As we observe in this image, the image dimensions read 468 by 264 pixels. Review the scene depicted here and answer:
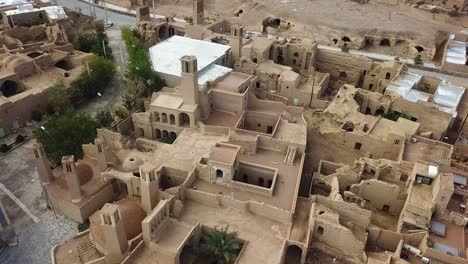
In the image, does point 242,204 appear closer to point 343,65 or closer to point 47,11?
point 343,65

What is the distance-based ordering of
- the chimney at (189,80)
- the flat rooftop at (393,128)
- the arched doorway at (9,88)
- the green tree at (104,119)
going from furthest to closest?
the arched doorway at (9,88)
the green tree at (104,119)
the flat rooftop at (393,128)
the chimney at (189,80)

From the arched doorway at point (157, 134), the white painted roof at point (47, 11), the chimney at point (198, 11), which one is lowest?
the arched doorway at point (157, 134)

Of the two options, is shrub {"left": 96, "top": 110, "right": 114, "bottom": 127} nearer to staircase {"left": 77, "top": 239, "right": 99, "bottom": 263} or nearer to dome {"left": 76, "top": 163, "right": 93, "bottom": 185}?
dome {"left": 76, "top": 163, "right": 93, "bottom": 185}

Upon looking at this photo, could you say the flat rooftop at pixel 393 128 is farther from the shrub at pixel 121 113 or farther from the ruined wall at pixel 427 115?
the shrub at pixel 121 113

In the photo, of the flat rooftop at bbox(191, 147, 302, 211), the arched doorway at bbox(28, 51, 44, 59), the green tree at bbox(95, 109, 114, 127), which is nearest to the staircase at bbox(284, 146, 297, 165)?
the flat rooftop at bbox(191, 147, 302, 211)

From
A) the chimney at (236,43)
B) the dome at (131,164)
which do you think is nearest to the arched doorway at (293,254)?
the dome at (131,164)

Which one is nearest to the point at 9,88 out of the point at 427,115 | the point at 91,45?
the point at 91,45

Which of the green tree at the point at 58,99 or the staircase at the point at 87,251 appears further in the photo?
the green tree at the point at 58,99
